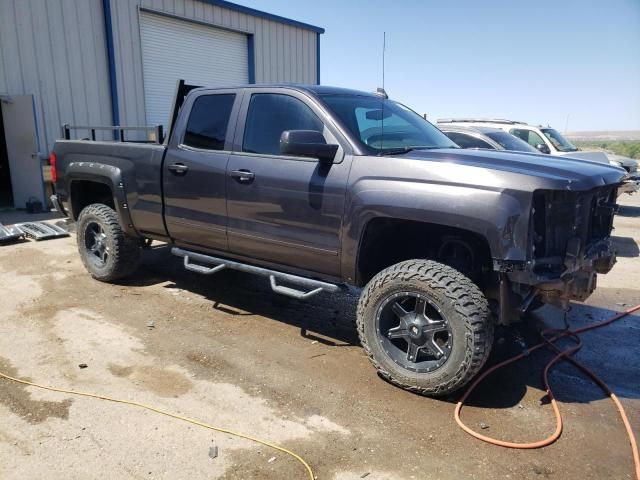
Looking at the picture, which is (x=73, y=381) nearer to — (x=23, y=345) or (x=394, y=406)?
(x=23, y=345)

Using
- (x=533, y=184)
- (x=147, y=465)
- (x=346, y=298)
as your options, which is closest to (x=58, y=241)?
(x=346, y=298)

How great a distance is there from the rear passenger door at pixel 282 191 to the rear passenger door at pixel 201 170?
0.13 m

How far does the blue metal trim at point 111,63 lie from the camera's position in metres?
11.7

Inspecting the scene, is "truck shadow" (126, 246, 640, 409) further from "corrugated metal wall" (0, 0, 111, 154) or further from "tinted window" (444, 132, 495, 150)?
"corrugated metal wall" (0, 0, 111, 154)

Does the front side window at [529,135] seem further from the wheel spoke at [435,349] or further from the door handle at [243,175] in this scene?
the wheel spoke at [435,349]

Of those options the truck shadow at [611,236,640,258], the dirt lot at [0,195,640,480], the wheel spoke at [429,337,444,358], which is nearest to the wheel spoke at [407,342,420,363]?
the wheel spoke at [429,337,444,358]

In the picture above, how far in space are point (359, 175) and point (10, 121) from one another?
9713 millimetres

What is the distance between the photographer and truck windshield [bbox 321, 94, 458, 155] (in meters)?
3.96

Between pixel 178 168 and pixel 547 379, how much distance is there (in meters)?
3.45

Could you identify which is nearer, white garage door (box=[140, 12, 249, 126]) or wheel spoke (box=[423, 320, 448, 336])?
wheel spoke (box=[423, 320, 448, 336])

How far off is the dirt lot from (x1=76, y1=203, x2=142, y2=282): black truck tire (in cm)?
30

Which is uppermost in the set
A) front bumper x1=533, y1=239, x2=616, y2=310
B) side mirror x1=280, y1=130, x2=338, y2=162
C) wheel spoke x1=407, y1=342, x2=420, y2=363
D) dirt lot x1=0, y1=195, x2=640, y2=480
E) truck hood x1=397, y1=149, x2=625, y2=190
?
side mirror x1=280, y1=130, x2=338, y2=162

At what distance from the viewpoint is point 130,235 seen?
558 cm

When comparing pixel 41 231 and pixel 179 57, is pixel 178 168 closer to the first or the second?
pixel 41 231
